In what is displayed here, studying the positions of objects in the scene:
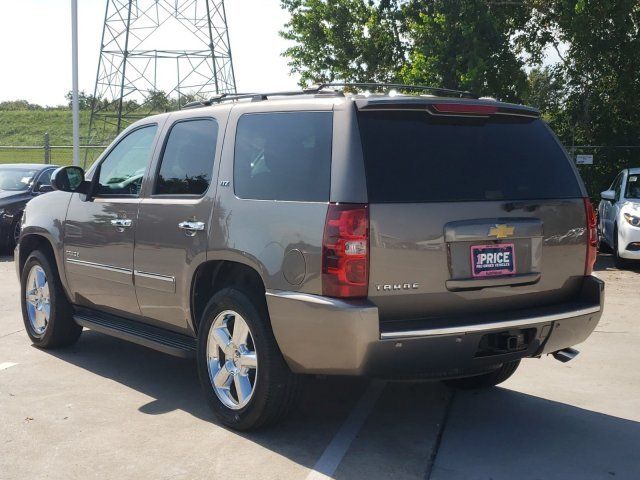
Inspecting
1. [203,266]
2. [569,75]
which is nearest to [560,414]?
[203,266]

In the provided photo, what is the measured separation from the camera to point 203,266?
508 cm

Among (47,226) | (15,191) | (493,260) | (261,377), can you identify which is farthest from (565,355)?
(15,191)

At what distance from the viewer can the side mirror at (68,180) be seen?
6266 mm

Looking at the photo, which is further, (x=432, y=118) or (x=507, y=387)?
(x=507, y=387)

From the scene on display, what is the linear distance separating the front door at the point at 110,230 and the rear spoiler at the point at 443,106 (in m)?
2.07

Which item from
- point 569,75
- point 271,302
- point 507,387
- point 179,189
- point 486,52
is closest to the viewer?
point 271,302

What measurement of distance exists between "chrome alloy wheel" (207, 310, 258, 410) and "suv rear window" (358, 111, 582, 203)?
1.21 m

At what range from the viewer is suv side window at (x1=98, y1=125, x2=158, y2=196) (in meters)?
5.92

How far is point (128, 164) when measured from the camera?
612cm

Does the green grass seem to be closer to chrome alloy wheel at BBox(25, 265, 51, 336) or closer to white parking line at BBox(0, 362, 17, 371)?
chrome alloy wheel at BBox(25, 265, 51, 336)

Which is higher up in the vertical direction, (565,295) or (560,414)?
(565,295)

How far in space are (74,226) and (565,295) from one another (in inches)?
147

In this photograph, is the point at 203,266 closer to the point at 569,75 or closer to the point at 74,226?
the point at 74,226

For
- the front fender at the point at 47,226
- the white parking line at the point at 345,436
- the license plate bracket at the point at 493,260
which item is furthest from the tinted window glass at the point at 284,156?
the front fender at the point at 47,226
